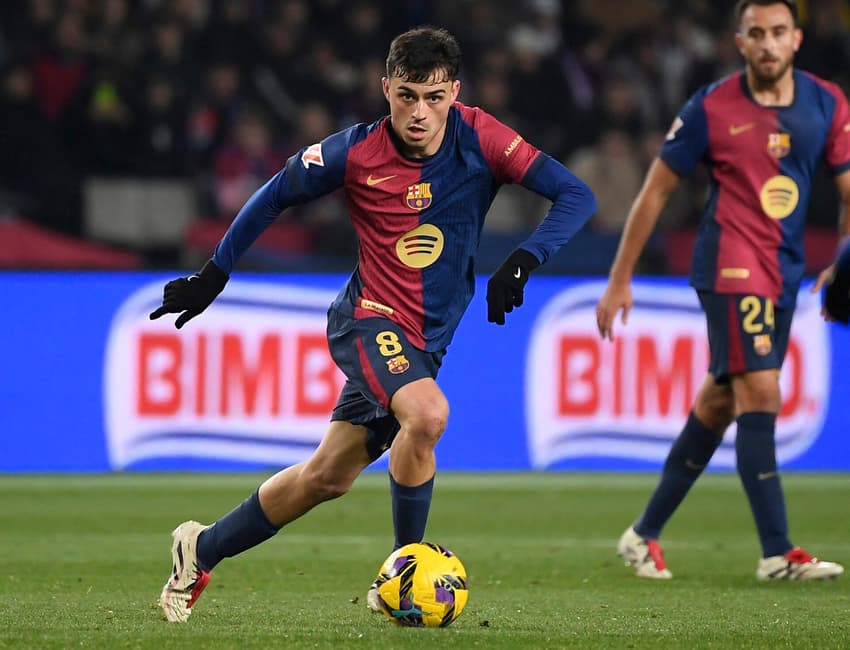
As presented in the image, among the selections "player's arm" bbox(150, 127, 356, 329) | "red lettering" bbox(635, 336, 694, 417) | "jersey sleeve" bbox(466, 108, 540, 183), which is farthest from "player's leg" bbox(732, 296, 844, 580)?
"red lettering" bbox(635, 336, 694, 417)

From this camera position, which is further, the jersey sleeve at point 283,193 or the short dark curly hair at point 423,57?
the jersey sleeve at point 283,193

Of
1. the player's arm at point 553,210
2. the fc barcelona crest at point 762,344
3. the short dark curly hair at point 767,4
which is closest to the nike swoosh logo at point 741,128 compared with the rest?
the short dark curly hair at point 767,4

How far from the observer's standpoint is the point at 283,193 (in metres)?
5.29

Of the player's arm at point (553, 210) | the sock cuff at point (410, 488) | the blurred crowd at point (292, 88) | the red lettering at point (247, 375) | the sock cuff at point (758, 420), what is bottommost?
the sock cuff at point (410, 488)

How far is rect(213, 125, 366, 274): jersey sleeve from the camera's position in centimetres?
527

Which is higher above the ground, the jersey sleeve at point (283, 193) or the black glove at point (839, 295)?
the jersey sleeve at point (283, 193)

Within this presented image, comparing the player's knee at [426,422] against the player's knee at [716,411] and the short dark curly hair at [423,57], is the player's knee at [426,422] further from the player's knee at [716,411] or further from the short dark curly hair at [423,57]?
the player's knee at [716,411]

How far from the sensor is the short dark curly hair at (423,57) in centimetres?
517

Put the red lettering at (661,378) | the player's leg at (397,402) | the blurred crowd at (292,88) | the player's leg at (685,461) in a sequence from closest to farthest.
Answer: the player's leg at (397,402) → the player's leg at (685,461) → the red lettering at (661,378) → the blurred crowd at (292,88)

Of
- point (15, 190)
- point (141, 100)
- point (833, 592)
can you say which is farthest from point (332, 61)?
point (833, 592)

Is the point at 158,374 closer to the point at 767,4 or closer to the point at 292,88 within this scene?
the point at 292,88

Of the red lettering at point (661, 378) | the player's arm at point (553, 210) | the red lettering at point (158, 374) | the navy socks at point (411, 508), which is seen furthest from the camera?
the red lettering at point (661, 378)

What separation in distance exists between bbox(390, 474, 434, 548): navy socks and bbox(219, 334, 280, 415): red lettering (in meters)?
5.52

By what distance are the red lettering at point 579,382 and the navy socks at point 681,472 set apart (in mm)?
4032
